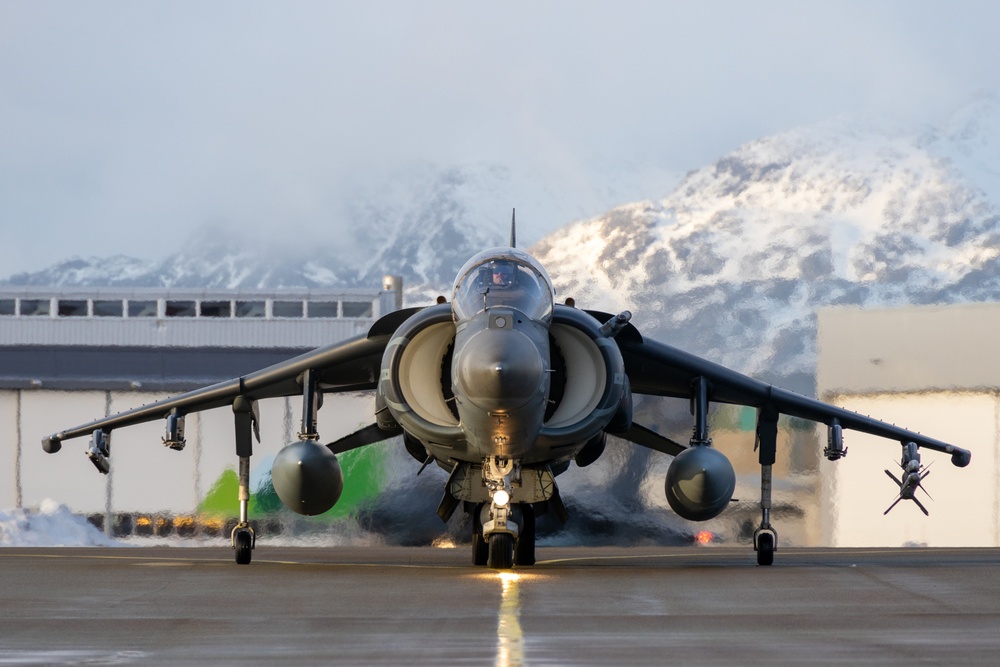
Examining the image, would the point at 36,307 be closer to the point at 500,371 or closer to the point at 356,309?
the point at 356,309

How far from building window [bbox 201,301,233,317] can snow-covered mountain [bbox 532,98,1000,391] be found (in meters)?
7.47

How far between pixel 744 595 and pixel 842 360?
15362mm

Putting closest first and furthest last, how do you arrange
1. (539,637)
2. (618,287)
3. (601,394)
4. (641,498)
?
(539,637)
(601,394)
(641,498)
(618,287)

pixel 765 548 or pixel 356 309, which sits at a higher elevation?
pixel 356 309

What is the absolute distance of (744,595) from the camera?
1270cm

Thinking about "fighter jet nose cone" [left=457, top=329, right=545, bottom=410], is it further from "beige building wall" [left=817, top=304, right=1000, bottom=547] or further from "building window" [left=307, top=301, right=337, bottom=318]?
"building window" [left=307, top=301, right=337, bottom=318]

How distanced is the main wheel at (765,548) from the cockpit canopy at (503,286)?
4.36 m

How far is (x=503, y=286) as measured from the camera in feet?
50.5

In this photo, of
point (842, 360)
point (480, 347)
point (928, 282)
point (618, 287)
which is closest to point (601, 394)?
point (480, 347)

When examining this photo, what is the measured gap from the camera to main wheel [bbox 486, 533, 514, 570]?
606 inches

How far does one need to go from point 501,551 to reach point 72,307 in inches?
970

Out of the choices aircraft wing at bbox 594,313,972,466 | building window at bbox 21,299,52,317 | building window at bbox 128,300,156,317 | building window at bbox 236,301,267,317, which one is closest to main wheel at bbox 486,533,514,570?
aircraft wing at bbox 594,313,972,466

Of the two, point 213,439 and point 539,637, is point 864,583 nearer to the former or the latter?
point 539,637

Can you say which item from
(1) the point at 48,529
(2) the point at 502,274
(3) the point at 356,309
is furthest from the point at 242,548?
(3) the point at 356,309
